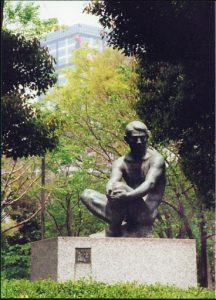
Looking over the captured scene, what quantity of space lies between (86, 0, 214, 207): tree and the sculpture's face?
2.43 m

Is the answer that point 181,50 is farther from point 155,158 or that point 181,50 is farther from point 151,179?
point 151,179

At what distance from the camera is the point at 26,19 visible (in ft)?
76.9

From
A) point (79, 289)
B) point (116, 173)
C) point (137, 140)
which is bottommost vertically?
point (79, 289)

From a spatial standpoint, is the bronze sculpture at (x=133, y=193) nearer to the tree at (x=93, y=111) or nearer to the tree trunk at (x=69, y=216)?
the tree at (x=93, y=111)

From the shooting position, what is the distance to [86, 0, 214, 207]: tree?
12602mm

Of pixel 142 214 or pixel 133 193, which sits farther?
pixel 142 214

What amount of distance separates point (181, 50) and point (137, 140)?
9.10ft


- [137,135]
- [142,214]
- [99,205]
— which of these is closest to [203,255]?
[142,214]

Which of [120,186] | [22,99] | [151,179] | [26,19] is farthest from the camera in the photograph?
[26,19]

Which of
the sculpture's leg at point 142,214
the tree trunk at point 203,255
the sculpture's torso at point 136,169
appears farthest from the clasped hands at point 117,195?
the tree trunk at point 203,255

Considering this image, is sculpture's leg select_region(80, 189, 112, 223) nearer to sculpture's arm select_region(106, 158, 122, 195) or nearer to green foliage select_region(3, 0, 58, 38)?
sculpture's arm select_region(106, 158, 122, 195)

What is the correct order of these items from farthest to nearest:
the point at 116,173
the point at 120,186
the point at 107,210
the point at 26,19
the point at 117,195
Result: the point at 26,19, the point at 116,173, the point at 107,210, the point at 120,186, the point at 117,195

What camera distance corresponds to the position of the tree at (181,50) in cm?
1260

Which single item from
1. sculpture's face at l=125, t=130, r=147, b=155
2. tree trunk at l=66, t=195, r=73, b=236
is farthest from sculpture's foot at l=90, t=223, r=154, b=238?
tree trunk at l=66, t=195, r=73, b=236
